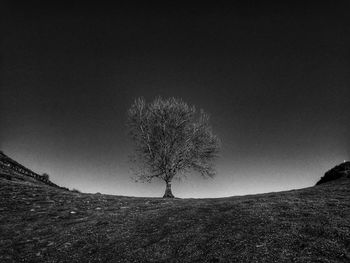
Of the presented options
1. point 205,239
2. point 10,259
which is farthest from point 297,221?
point 10,259

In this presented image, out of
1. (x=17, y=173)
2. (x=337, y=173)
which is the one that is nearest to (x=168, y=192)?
(x=337, y=173)

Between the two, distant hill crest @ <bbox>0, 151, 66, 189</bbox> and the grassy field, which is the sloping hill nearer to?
the grassy field

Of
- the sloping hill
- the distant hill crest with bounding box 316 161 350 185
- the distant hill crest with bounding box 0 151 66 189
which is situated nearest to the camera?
the sloping hill

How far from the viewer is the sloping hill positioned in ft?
37.0

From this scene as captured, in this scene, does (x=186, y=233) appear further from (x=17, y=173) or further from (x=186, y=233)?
(x=17, y=173)

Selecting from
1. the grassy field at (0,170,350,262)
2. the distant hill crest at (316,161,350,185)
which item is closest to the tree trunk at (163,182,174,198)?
the grassy field at (0,170,350,262)

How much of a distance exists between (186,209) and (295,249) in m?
10.1

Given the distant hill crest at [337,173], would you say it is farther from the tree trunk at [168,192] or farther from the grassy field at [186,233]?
the tree trunk at [168,192]

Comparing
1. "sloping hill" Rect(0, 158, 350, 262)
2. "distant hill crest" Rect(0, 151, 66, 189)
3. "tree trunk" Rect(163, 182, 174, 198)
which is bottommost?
"sloping hill" Rect(0, 158, 350, 262)

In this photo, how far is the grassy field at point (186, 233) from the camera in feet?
37.0

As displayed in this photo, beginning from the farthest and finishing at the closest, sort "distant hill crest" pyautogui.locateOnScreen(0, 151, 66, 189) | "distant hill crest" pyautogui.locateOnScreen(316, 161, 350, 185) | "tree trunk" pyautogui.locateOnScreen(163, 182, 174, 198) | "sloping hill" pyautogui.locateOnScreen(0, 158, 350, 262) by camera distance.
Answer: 1. "tree trunk" pyautogui.locateOnScreen(163, 182, 174, 198)
2. "distant hill crest" pyautogui.locateOnScreen(0, 151, 66, 189)
3. "distant hill crest" pyautogui.locateOnScreen(316, 161, 350, 185)
4. "sloping hill" pyautogui.locateOnScreen(0, 158, 350, 262)

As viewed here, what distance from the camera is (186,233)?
14.4 m

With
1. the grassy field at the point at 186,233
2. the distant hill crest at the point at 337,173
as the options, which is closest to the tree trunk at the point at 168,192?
the grassy field at the point at 186,233

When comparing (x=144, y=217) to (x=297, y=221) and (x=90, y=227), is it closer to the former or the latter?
(x=90, y=227)
